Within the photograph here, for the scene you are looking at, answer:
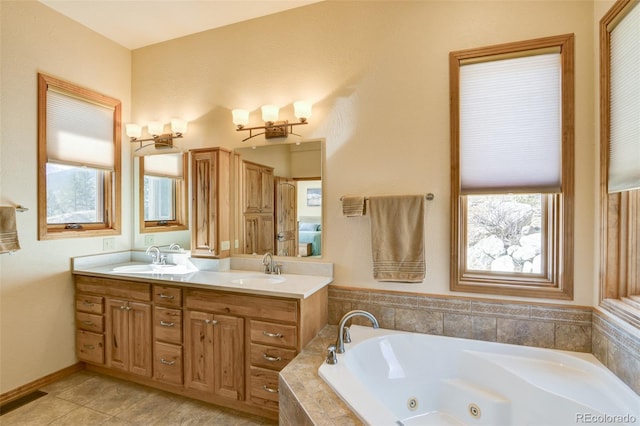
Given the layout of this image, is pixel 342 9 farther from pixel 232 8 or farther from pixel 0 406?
pixel 0 406

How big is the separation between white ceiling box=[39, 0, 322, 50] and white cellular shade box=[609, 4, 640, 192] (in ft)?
6.38

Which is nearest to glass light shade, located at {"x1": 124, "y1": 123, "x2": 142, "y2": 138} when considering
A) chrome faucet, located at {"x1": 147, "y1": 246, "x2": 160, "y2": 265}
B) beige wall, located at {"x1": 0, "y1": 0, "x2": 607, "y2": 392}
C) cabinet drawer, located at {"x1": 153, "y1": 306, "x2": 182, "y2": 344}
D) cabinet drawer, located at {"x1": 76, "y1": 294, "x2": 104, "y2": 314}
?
beige wall, located at {"x1": 0, "y1": 0, "x2": 607, "y2": 392}

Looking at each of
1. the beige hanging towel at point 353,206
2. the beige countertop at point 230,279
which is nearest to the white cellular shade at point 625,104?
the beige hanging towel at point 353,206

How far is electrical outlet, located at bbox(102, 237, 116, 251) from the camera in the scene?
2.89 metres

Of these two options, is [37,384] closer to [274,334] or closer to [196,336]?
[196,336]

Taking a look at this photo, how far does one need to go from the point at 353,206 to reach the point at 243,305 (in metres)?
1.02

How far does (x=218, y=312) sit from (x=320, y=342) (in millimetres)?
731

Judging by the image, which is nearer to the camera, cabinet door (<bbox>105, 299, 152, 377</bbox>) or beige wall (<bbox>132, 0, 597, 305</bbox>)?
beige wall (<bbox>132, 0, 597, 305</bbox>)

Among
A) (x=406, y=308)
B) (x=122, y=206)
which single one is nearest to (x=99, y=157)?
(x=122, y=206)

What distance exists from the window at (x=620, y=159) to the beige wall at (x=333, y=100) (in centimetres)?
12

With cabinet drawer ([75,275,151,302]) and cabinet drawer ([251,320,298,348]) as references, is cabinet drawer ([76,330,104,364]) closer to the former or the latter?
cabinet drawer ([75,275,151,302])

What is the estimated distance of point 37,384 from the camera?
7.86 ft

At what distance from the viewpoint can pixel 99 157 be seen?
9.40 feet

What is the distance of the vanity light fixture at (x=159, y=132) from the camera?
284cm
